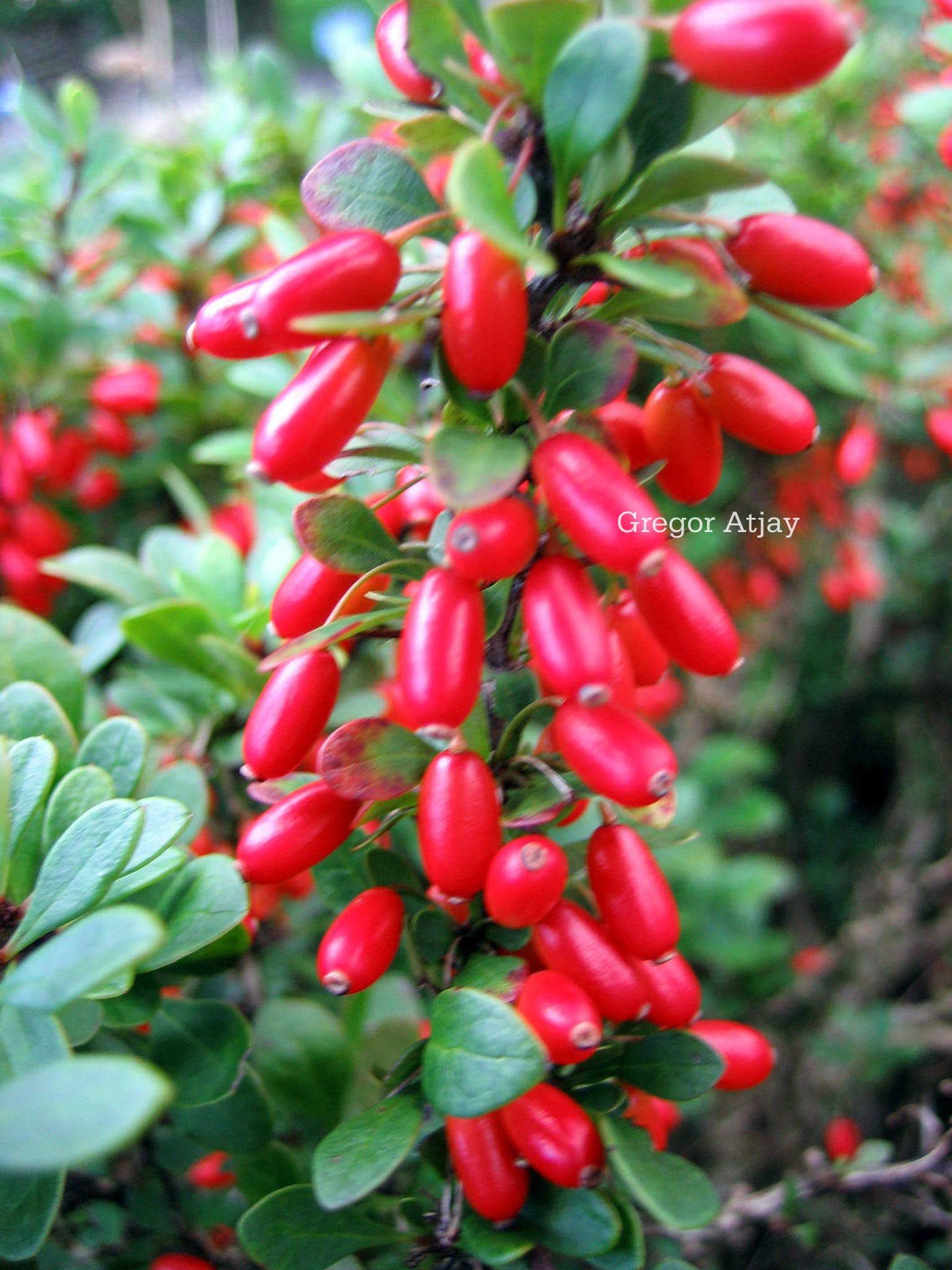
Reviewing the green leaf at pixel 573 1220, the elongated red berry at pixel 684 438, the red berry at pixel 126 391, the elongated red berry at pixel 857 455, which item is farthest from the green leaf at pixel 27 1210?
the elongated red berry at pixel 857 455

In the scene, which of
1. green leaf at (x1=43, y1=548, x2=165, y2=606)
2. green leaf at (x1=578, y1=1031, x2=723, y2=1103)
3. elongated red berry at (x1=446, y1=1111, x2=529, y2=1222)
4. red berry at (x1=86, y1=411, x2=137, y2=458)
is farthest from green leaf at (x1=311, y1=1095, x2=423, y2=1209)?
red berry at (x1=86, y1=411, x2=137, y2=458)

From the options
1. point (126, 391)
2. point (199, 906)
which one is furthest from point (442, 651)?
point (126, 391)

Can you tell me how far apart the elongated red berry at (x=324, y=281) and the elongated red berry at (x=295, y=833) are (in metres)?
0.32

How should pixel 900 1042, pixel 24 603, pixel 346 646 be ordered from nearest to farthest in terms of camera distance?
pixel 346 646 → pixel 24 603 → pixel 900 1042

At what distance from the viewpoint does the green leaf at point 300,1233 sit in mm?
680

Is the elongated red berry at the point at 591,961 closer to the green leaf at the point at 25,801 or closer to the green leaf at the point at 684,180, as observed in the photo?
the green leaf at the point at 25,801

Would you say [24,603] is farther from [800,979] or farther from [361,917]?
[800,979]

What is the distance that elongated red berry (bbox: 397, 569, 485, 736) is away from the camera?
56cm

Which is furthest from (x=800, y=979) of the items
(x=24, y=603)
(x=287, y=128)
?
(x=287, y=128)

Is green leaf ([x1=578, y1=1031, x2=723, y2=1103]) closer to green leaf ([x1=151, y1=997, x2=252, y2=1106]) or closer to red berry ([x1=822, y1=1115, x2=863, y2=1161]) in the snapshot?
green leaf ([x1=151, y1=997, x2=252, y2=1106])

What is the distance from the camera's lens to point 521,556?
582 mm

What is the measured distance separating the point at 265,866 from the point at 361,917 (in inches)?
3.1

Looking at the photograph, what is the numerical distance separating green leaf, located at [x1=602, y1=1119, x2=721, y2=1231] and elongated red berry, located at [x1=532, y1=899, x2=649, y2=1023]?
99 mm

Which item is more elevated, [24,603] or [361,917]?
[361,917]
